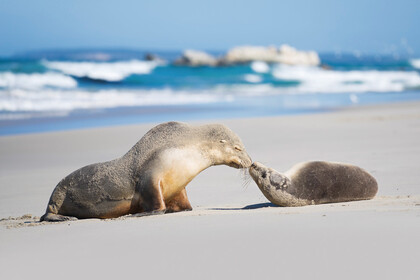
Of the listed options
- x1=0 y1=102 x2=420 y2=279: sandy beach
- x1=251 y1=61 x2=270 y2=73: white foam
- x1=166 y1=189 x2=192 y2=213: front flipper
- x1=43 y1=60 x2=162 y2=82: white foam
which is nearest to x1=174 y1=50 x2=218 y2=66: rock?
x1=251 y1=61 x2=270 y2=73: white foam

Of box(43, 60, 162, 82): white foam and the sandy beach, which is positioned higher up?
box(43, 60, 162, 82): white foam

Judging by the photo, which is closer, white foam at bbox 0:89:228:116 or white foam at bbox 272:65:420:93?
white foam at bbox 0:89:228:116

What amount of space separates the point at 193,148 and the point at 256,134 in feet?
23.4

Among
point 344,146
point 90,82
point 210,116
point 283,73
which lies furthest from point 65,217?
point 283,73

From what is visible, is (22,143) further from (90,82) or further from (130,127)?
(90,82)

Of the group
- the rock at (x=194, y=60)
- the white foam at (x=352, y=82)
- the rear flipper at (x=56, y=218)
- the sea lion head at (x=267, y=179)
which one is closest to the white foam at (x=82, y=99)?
the white foam at (x=352, y=82)

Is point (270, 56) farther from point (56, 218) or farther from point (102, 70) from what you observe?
point (56, 218)

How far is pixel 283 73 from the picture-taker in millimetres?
54344

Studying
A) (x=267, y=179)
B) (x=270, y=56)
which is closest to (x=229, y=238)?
(x=267, y=179)

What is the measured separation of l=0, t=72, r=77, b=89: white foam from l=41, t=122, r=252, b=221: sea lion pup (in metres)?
25.6

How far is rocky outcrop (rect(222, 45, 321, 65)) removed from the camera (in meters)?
70.4

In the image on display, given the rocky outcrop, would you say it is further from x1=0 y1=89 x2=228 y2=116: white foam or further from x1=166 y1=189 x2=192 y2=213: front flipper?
x1=166 y1=189 x2=192 y2=213: front flipper

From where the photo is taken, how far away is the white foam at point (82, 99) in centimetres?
2147

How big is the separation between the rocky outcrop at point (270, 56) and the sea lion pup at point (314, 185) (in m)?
62.8
